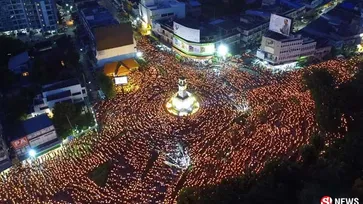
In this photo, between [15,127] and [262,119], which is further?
[262,119]

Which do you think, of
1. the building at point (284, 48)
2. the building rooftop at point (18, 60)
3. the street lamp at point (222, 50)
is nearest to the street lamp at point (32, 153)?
the building rooftop at point (18, 60)

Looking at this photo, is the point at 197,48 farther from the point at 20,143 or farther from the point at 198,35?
the point at 20,143

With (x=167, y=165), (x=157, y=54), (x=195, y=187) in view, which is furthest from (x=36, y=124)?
(x=157, y=54)

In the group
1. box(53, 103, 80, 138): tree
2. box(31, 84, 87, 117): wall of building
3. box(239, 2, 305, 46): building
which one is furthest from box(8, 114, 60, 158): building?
box(239, 2, 305, 46): building

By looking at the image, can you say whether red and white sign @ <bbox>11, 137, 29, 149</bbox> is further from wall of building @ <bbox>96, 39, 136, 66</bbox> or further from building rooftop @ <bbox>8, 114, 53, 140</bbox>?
wall of building @ <bbox>96, 39, 136, 66</bbox>

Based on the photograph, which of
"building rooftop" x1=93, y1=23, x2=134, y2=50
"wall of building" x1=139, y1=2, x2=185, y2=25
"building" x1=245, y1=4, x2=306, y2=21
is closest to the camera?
"building rooftop" x1=93, y1=23, x2=134, y2=50

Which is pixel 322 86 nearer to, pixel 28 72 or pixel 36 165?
pixel 36 165

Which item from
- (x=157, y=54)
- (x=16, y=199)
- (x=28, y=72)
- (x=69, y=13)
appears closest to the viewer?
(x=16, y=199)
